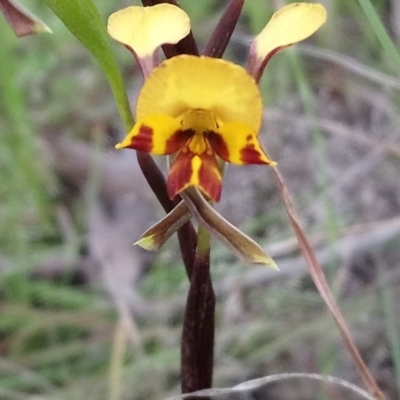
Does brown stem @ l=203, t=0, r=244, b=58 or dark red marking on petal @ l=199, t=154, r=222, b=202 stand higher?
brown stem @ l=203, t=0, r=244, b=58

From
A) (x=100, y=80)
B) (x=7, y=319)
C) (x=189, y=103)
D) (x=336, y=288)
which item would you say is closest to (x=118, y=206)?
(x=100, y=80)

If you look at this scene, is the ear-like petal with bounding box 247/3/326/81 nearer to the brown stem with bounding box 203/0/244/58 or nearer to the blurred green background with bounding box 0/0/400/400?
the brown stem with bounding box 203/0/244/58

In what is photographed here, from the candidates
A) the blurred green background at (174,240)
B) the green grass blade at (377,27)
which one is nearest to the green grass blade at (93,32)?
the green grass blade at (377,27)

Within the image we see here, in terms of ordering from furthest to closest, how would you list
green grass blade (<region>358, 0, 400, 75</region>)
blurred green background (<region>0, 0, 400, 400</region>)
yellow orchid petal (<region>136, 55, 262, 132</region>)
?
blurred green background (<region>0, 0, 400, 400</region>) < green grass blade (<region>358, 0, 400, 75</region>) < yellow orchid petal (<region>136, 55, 262, 132</region>)

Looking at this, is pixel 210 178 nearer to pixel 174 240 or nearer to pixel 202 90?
pixel 202 90

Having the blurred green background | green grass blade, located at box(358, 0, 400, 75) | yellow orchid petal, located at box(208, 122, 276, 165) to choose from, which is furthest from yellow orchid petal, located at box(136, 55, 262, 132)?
the blurred green background

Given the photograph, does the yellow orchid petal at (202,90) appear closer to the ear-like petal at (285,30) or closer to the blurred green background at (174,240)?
the ear-like petal at (285,30)

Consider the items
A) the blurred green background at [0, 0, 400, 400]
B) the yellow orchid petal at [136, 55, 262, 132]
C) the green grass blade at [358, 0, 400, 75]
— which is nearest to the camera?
the yellow orchid petal at [136, 55, 262, 132]

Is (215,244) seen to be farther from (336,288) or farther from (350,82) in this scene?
(350,82)
